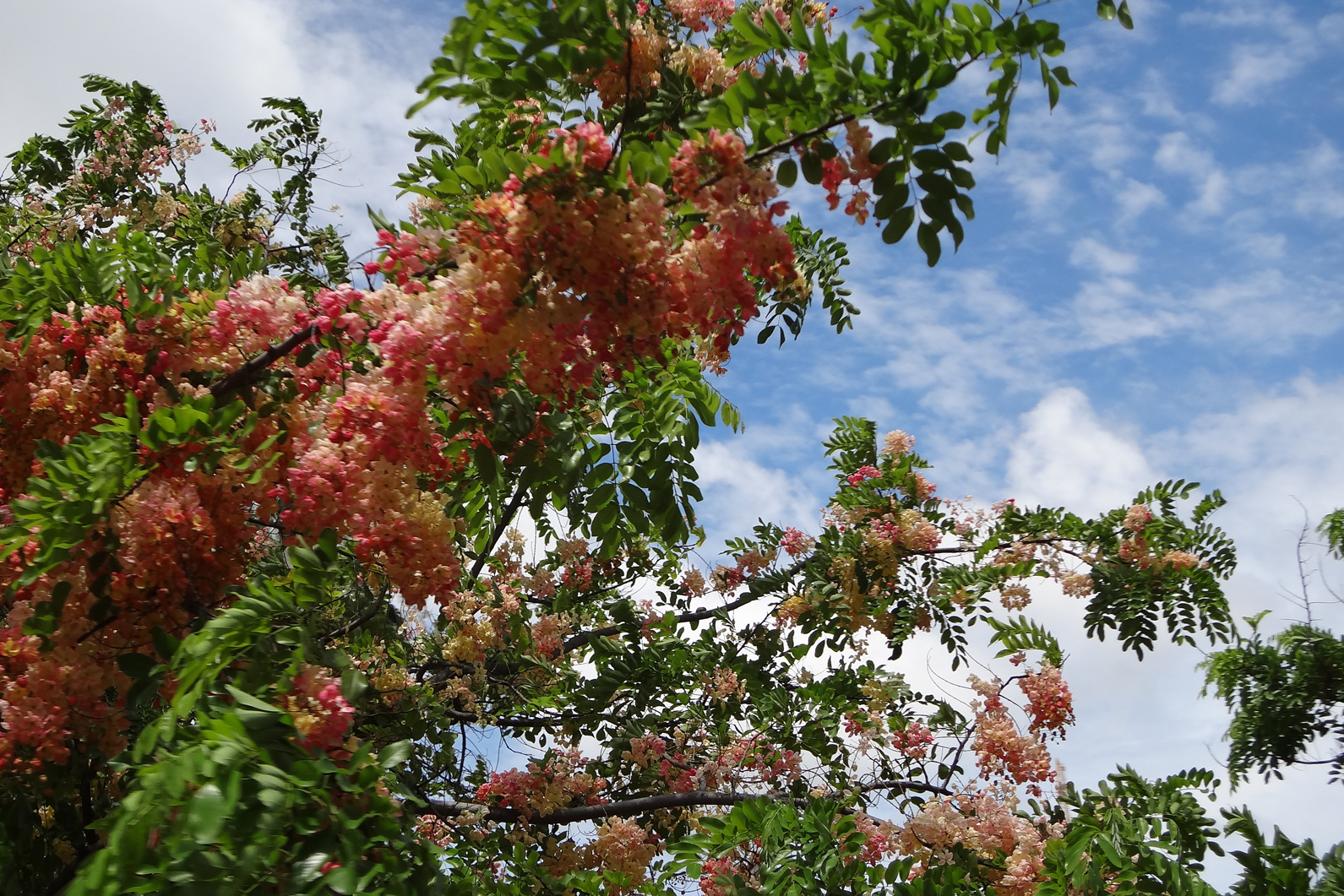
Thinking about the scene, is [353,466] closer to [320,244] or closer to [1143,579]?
[320,244]

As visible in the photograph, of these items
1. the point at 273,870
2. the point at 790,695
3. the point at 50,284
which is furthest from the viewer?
the point at 790,695

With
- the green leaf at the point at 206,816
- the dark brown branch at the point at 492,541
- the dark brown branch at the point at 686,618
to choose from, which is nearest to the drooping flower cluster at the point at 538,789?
the dark brown branch at the point at 686,618

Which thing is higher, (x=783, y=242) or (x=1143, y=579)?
(x=1143, y=579)

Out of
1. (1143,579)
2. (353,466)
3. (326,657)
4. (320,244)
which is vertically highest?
(320,244)

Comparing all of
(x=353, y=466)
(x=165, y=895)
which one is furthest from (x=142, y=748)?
(x=353, y=466)

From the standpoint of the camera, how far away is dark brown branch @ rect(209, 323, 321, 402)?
267 centimetres

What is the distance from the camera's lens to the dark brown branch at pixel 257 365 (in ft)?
8.77

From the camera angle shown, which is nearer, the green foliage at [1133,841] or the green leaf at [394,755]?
the green leaf at [394,755]

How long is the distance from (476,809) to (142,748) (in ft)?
7.61

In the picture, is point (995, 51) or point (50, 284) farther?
point (50, 284)

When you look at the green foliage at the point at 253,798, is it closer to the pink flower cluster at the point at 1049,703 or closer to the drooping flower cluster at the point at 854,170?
the drooping flower cluster at the point at 854,170

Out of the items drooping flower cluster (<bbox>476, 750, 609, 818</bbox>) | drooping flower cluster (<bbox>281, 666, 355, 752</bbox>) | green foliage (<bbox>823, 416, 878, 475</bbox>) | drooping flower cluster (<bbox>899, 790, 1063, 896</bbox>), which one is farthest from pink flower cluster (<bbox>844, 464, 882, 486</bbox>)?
drooping flower cluster (<bbox>281, 666, 355, 752</bbox>)

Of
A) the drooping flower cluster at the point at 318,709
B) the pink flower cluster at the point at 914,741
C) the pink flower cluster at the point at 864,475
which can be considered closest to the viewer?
the drooping flower cluster at the point at 318,709

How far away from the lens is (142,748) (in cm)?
195
